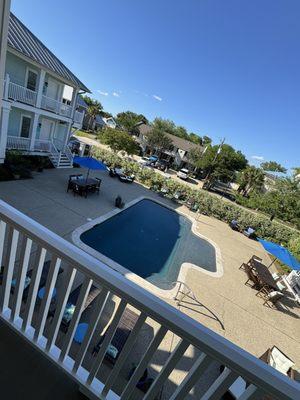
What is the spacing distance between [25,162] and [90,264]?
14.6 m

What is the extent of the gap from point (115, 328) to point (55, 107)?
57.8 ft

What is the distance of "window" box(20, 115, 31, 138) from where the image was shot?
15.0 m

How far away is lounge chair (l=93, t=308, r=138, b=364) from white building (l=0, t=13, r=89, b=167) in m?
11.4

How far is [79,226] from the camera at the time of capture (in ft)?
33.6

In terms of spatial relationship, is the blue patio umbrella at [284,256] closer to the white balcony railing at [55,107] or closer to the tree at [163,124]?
the white balcony railing at [55,107]

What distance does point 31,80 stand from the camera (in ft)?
47.4

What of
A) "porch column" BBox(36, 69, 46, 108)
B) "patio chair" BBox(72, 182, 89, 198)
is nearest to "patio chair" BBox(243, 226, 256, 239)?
"patio chair" BBox(72, 182, 89, 198)

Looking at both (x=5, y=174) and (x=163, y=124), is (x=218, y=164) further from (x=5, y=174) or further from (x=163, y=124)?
(x=5, y=174)

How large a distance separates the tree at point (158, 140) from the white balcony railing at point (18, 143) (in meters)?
31.5

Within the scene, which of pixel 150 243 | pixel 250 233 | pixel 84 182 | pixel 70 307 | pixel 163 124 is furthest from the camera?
pixel 163 124

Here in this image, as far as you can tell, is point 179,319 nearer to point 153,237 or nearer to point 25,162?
point 153,237

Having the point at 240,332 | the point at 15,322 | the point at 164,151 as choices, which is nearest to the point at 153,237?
the point at 240,332

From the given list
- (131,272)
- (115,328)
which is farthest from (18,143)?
(115,328)

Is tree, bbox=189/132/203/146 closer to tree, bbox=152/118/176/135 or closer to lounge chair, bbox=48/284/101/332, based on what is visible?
tree, bbox=152/118/176/135
